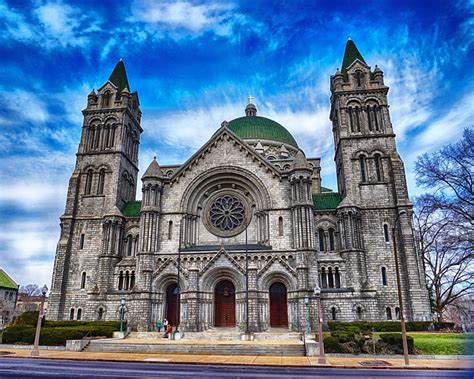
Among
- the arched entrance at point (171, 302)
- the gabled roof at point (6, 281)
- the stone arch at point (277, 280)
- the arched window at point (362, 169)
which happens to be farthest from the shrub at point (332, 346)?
the gabled roof at point (6, 281)

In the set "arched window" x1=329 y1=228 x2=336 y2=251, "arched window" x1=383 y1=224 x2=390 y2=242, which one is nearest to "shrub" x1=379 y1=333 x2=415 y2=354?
"arched window" x1=329 y1=228 x2=336 y2=251

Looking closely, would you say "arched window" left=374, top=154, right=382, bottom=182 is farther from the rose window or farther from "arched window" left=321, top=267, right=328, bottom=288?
the rose window

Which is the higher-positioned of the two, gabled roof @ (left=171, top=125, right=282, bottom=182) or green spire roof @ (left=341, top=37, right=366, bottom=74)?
green spire roof @ (left=341, top=37, right=366, bottom=74)

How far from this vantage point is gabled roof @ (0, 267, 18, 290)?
6954cm

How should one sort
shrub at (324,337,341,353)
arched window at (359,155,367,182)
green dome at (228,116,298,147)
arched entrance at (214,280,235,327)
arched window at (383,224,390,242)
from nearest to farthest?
shrub at (324,337,341,353)
arched entrance at (214,280,235,327)
arched window at (383,224,390,242)
arched window at (359,155,367,182)
green dome at (228,116,298,147)

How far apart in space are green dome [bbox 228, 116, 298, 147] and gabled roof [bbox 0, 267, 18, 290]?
4880 cm

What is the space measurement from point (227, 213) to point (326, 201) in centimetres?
1074

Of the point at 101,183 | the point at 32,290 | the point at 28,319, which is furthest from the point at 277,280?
the point at 32,290

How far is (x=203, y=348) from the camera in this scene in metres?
26.2

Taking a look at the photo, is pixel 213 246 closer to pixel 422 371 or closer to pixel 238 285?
pixel 238 285

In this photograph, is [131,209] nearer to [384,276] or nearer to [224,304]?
[224,304]

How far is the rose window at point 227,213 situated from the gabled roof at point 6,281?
48705 mm

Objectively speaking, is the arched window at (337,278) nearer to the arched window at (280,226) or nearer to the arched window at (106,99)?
the arched window at (280,226)

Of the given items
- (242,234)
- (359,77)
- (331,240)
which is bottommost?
(331,240)
